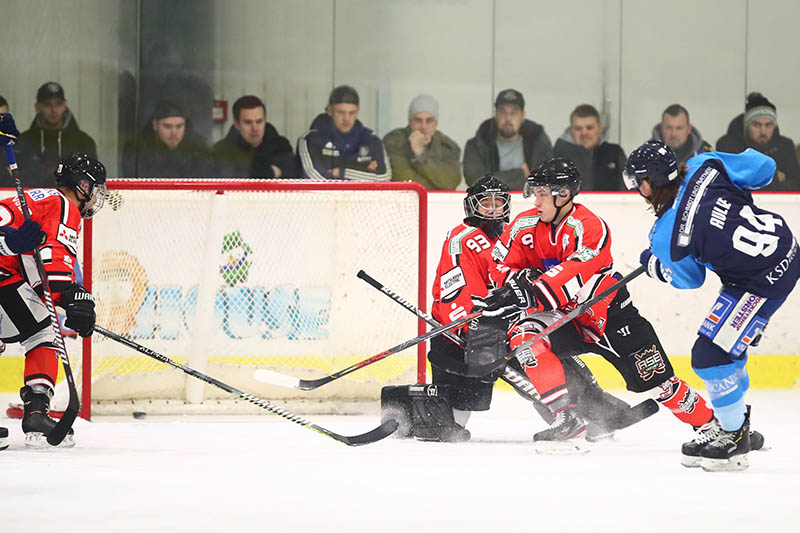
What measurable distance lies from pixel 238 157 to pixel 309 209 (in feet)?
4.12

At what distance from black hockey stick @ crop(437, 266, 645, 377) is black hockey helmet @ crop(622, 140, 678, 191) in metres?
0.33

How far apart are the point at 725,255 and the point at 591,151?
3.04 metres

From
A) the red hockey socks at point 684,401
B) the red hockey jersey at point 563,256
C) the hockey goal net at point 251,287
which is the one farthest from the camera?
the hockey goal net at point 251,287

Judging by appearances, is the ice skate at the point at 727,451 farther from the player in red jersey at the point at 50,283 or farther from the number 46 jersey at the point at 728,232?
the player in red jersey at the point at 50,283

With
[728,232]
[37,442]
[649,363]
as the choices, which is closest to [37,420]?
[37,442]

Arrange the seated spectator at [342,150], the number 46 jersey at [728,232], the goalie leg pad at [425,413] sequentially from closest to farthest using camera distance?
the number 46 jersey at [728,232], the goalie leg pad at [425,413], the seated spectator at [342,150]

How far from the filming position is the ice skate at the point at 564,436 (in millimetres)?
3182

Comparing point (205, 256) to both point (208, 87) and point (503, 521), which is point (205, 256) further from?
point (503, 521)

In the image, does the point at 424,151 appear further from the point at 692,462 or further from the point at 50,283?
the point at 692,462

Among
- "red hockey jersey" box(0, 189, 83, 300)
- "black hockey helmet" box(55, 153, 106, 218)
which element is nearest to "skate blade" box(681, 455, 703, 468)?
"red hockey jersey" box(0, 189, 83, 300)

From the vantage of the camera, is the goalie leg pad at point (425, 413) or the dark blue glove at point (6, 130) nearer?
the dark blue glove at point (6, 130)

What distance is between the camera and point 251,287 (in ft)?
14.5

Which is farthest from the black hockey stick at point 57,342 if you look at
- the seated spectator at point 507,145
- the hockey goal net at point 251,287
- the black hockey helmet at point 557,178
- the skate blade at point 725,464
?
the seated spectator at point 507,145

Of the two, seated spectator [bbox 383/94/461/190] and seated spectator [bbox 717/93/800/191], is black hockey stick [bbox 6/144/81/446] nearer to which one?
seated spectator [bbox 383/94/461/190]
